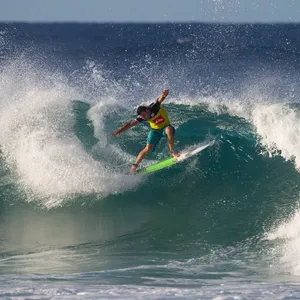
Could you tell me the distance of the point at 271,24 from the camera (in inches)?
2771

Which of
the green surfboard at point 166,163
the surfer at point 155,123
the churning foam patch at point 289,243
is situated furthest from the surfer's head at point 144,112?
the churning foam patch at point 289,243

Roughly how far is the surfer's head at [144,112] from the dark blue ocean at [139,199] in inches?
41.7

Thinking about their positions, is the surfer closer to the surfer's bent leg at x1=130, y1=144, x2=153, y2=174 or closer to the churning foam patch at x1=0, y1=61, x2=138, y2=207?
the surfer's bent leg at x1=130, y1=144, x2=153, y2=174

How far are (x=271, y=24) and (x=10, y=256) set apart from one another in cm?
6374

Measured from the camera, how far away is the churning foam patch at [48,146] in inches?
457

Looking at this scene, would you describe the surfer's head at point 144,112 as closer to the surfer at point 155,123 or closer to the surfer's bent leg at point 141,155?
the surfer at point 155,123

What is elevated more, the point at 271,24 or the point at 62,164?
the point at 271,24

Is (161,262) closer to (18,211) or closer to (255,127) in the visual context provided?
(18,211)

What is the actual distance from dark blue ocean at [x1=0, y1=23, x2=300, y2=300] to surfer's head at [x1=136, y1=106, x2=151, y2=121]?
3.48ft

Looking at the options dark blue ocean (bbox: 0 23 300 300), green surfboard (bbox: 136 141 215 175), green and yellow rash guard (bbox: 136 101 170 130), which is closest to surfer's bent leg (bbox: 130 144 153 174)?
green surfboard (bbox: 136 141 215 175)

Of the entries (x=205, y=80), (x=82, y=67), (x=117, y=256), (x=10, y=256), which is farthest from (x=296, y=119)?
(x=82, y=67)

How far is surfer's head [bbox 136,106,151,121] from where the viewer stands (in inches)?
437

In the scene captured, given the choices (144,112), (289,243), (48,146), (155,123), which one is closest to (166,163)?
(155,123)

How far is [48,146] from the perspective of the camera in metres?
12.7
